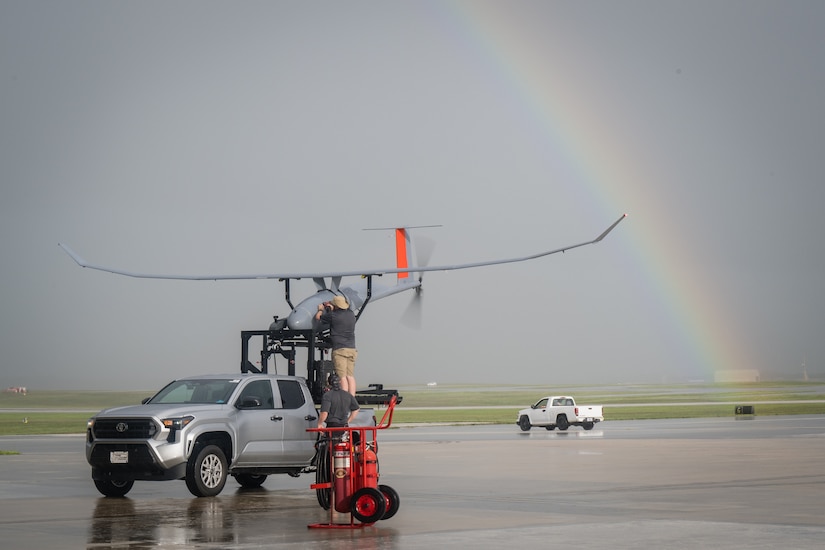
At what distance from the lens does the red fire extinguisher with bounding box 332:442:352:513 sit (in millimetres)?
15688

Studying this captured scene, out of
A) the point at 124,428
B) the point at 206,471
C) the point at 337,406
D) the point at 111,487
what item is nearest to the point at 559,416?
the point at 206,471

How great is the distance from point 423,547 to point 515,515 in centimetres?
356

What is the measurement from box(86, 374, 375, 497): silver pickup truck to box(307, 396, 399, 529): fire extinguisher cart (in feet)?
13.3

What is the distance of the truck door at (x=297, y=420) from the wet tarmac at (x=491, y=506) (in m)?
0.70

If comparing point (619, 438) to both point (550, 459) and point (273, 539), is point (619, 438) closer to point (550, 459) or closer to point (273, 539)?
point (550, 459)

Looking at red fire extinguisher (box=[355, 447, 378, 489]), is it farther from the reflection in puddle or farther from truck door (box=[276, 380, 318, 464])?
truck door (box=[276, 380, 318, 464])

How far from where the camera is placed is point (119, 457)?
64.8ft

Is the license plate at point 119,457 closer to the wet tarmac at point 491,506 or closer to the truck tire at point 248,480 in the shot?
the wet tarmac at point 491,506

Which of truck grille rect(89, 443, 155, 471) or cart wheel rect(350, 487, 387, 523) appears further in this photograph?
truck grille rect(89, 443, 155, 471)

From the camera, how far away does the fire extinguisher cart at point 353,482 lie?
15.3m

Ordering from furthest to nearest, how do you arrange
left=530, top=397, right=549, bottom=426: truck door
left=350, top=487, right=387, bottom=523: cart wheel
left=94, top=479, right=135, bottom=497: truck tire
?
left=530, top=397, right=549, bottom=426: truck door → left=94, top=479, right=135, bottom=497: truck tire → left=350, top=487, right=387, bottom=523: cart wheel

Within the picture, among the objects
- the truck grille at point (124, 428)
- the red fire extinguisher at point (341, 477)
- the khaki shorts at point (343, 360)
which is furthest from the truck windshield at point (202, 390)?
the red fire extinguisher at point (341, 477)

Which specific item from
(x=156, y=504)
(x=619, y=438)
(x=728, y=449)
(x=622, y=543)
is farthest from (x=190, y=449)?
(x=619, y=438)

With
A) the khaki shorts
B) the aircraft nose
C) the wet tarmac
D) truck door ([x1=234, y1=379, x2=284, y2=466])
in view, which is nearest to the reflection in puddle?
the wet tarmac
